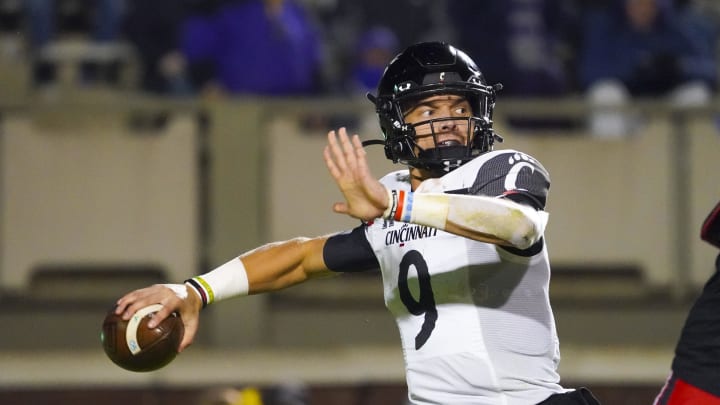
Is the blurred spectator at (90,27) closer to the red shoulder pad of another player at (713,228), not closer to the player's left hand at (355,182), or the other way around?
the player's left hand at (355,182)

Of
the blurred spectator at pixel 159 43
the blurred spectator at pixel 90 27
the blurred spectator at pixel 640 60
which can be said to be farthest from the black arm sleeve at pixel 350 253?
the blurred spectator at pixel 90 27

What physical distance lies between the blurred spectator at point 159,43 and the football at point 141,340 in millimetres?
5022

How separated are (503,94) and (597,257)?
121 cm

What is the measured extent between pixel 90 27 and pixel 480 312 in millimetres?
5810

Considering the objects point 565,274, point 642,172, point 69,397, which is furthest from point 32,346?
point 642,172

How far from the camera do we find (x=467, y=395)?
4.07 m

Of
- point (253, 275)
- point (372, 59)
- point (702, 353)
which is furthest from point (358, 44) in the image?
point (702, 353)

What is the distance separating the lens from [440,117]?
4266 mm

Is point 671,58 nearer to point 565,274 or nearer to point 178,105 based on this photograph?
point 565,274

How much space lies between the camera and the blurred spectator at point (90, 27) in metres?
9.14

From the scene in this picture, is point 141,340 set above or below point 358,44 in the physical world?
below

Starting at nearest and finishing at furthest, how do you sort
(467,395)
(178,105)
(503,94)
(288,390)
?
(467,395) < (288,390) < (178,105) < (503,94)

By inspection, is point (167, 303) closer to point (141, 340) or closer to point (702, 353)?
point (141, 340)

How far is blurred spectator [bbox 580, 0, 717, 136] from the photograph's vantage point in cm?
884
